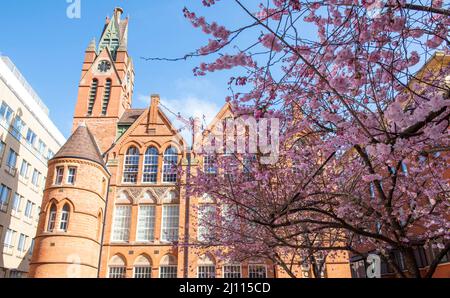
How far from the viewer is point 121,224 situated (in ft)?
91.1

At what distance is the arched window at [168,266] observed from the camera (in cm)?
2606

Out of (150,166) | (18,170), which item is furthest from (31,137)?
(150,166)

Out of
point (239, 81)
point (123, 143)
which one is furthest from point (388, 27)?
point (123, 143)

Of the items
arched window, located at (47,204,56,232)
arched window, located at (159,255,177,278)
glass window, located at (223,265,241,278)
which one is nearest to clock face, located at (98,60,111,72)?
arched window, located at (47,204,56,232)

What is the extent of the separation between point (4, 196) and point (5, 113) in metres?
7.34

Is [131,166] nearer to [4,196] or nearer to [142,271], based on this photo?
[142,271]

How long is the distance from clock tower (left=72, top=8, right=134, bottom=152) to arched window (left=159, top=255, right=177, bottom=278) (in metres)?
11.4

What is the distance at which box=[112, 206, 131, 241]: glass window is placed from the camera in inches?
1077

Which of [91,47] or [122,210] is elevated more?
[91,47]

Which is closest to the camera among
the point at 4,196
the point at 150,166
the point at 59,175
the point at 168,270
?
the point at 59,175

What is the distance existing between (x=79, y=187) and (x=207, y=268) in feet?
35.8

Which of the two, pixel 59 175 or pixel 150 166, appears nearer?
pixel 59 175

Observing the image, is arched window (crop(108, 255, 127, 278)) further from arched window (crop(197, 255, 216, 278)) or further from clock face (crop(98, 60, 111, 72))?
clock face (crop(98, 60, 111, 72))
